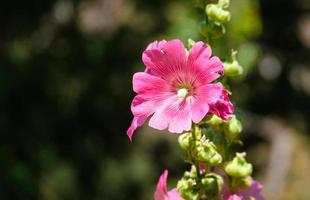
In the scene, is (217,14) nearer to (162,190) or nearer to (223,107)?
(223,107)

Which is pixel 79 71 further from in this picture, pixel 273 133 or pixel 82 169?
pixel 273 133

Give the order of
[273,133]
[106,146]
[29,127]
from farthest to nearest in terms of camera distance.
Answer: [273,133], [106,146], [29,127]

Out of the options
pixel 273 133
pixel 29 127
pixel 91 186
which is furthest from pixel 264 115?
pixel 29 127

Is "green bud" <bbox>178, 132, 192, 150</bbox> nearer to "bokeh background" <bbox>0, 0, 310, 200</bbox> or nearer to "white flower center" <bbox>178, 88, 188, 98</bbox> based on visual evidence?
"white flower center" <bbox>178, 88, 188, 98</bbox>

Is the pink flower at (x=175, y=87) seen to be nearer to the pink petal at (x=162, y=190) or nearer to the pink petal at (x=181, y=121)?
the pink petal at (x=181, y=121)

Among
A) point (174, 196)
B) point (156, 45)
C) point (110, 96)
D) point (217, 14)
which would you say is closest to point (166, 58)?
point (156, 45)

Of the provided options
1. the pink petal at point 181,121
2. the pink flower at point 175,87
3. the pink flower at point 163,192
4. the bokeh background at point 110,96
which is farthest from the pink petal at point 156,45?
the bokeh background at point 110,96

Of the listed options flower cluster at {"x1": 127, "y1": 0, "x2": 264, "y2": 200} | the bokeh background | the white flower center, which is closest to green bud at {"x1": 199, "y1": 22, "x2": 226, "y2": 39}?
flower cluster at {"x1": 127, "y1": 0, "x2": 264, "y2": 200}

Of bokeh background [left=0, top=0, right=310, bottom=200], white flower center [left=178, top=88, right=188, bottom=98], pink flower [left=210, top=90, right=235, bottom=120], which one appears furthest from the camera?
bokeh background [left=0, top=0, right=310, bottom=200]
